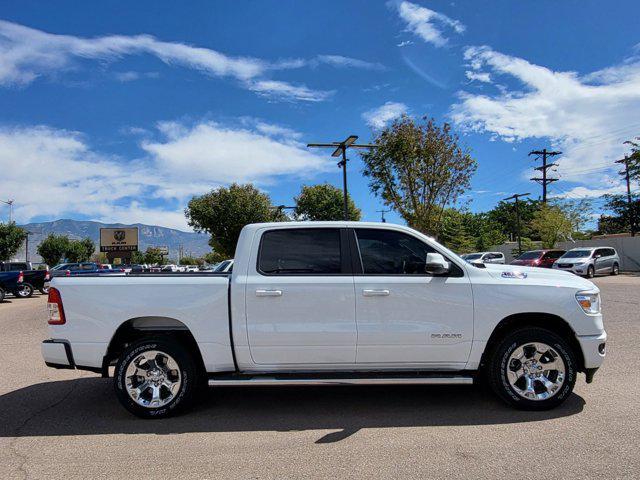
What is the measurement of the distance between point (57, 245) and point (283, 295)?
285 ft

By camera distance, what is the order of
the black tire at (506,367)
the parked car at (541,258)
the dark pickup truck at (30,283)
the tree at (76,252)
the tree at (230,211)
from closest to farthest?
the black tire at (506,367) < the dark pickup truck at (30,283) < the parked car at (541,258) < the tree at (230,211) < the tree at (76,252)

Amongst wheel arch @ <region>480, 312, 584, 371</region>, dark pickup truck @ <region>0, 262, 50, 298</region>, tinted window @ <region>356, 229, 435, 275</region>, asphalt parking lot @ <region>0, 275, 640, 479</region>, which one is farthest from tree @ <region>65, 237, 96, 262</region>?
wheel arch @ <region>480, 312, 584, 371</region>

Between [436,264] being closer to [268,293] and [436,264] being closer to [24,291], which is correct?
[268,293]

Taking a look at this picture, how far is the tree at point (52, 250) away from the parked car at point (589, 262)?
76500 millimetres

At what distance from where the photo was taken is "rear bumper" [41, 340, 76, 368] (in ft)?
16.2

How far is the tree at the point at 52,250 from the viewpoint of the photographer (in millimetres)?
80438

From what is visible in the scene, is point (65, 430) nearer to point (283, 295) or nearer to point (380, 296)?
point (283, 295)

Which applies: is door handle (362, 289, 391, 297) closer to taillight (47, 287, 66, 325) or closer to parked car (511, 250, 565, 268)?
taillight (47, 287, 66, 325)

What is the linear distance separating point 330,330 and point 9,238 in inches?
2129

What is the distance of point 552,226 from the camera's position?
44.8 metres

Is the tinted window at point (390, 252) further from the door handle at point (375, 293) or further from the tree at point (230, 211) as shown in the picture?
the tree at point (230, 211)

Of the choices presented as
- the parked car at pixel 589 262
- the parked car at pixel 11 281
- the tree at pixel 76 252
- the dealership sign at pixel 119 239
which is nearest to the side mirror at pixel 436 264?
the parked car at pixel 11 281

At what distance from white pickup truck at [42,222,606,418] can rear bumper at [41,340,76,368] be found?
0.04 feet

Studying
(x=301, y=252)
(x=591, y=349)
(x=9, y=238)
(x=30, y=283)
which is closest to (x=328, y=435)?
(x=301, y=252)
